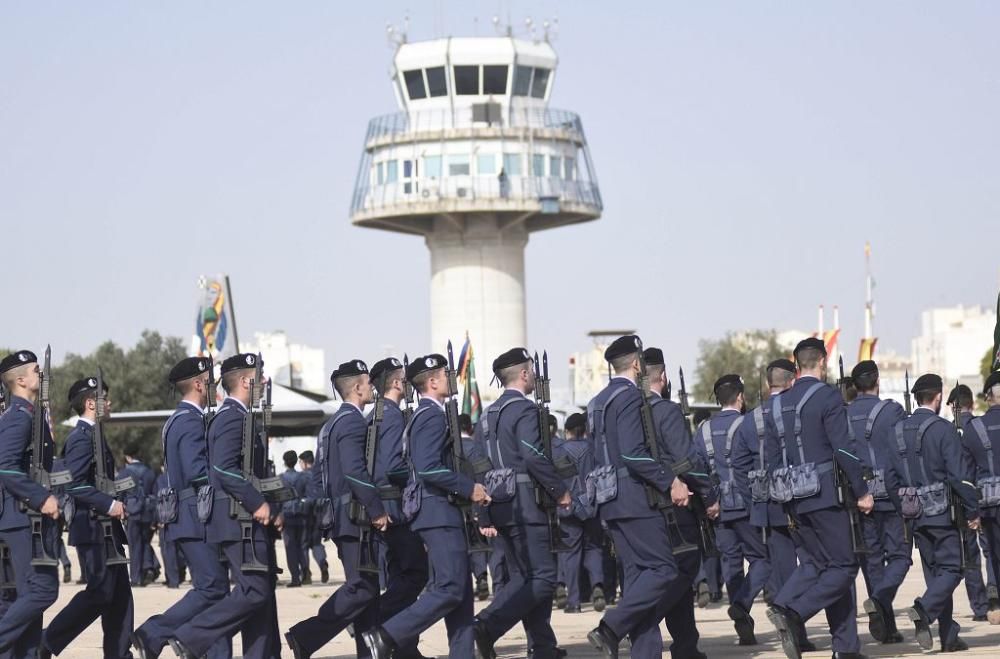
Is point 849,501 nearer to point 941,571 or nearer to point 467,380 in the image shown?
point 941,571

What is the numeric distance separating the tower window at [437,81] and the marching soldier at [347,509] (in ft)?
196

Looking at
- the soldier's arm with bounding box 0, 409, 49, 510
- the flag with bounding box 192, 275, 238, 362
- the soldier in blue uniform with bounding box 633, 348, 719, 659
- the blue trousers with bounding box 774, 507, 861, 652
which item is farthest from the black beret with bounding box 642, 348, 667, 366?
the flag with bounding box 192, 275, 238, 362

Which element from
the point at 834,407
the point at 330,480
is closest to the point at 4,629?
the point at 330,480

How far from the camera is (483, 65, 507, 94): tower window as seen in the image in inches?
2844

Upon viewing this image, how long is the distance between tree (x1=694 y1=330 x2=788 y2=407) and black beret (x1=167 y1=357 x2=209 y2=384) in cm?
8061

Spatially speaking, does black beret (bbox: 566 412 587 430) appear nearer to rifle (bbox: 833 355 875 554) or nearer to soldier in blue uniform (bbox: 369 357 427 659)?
soldier in blue uniform (bbox: 369 357 427 659)

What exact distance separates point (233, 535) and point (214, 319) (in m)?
46.2

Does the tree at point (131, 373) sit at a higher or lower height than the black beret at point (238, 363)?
higher

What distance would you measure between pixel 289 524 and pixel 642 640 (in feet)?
43.0

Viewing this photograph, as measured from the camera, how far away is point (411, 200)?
7300cm

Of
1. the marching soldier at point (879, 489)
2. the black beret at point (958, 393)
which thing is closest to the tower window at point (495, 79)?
the black beret at point (958, 393)

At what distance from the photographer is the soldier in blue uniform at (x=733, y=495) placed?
15531 millimetres

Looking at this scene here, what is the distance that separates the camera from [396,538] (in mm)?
13219

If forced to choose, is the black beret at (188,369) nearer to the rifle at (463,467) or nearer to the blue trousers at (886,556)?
the rifle at (463,467)
